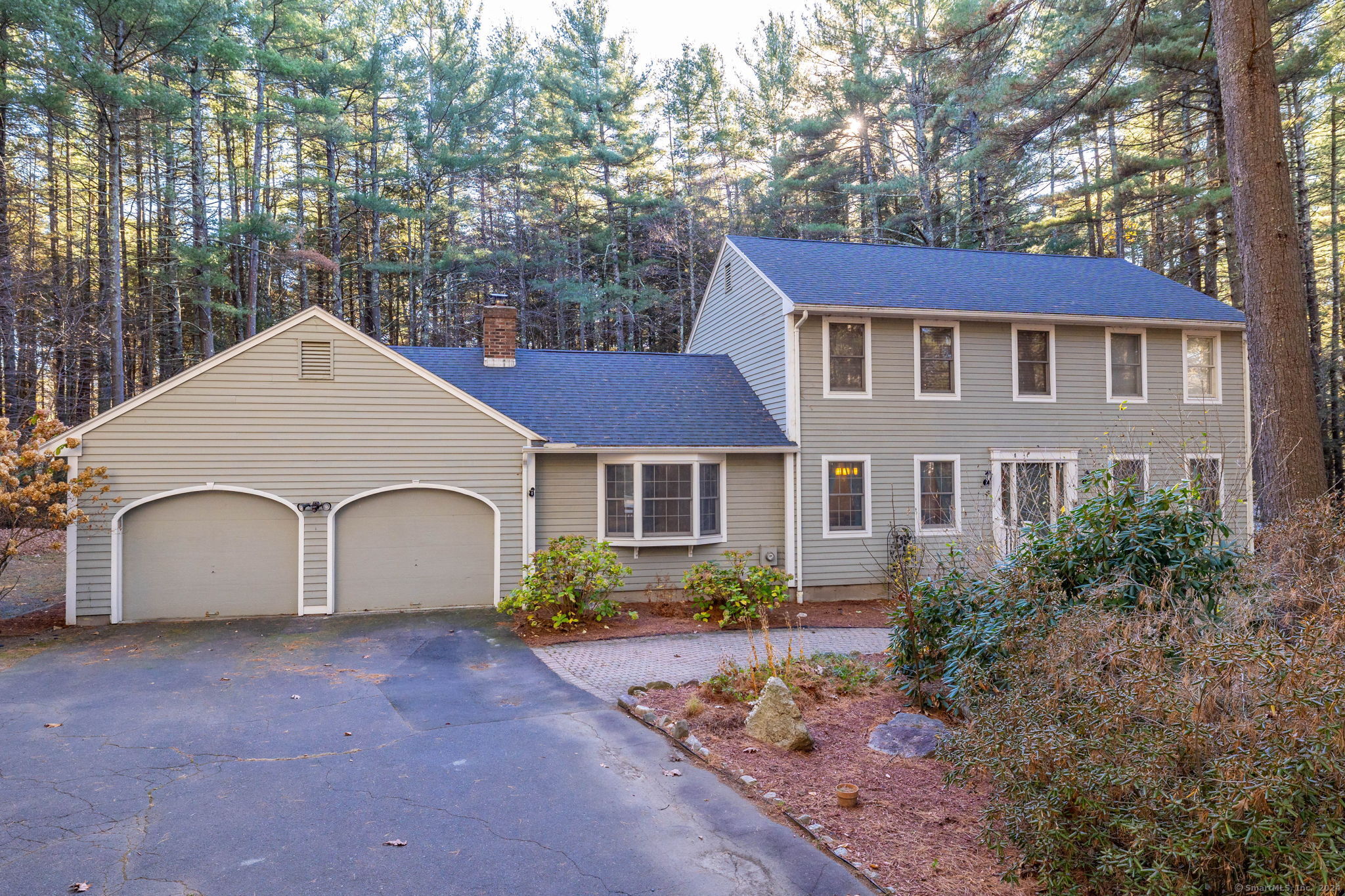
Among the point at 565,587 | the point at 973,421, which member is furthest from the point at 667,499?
the point at 973,421

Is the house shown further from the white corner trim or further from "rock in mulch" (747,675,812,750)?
"rock in mulch" (747,675,812,750)

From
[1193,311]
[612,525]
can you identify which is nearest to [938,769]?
[612,525]

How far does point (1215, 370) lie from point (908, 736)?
41.8 ft

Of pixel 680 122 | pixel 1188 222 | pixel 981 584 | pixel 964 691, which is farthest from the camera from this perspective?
pixel 680 122

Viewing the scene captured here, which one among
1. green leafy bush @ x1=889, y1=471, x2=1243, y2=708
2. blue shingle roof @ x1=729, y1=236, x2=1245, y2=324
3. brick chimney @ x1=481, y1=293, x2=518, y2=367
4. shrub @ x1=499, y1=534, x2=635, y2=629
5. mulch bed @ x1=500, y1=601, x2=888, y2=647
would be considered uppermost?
blue shingle roof @ x1=729, y1=236, x2=1245, y2=324

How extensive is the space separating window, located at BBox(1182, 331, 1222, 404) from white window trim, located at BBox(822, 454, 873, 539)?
21.6ft

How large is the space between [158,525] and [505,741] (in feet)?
23.4

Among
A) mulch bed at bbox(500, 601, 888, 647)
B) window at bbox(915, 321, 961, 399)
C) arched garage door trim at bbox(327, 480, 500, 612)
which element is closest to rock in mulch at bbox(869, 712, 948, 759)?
mulch bed at bbox(500, 601, 888, 647)

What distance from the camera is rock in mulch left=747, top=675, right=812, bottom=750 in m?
5.26

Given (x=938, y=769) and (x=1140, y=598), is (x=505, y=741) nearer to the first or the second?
(x=938, y=769)

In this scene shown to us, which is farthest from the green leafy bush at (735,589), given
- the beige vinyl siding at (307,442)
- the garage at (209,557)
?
the garage at (209,557)

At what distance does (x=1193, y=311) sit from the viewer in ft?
44.4

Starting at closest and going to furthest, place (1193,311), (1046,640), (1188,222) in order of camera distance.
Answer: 1. (1046,640)
2. (1193,311)
3. (1188,222)

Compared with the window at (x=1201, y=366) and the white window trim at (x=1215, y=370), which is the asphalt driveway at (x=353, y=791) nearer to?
the white window trim at (x=1215, y=370)
